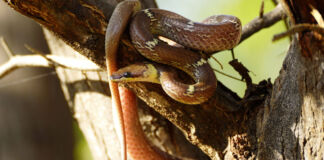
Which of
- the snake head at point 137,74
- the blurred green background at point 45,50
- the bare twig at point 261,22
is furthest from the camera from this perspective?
the blurred green background at point 45,50

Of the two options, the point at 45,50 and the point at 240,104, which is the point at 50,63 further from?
the point at 240,104

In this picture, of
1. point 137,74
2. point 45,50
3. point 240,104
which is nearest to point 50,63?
point 45,50

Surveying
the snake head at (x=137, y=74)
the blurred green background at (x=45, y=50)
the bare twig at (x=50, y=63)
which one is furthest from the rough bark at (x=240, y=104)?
the blurred green background at (x=45, y=50)

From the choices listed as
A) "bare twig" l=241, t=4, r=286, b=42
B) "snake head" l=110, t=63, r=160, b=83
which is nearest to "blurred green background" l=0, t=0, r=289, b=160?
"bare twig" l=241, t=4, r=286, b=42

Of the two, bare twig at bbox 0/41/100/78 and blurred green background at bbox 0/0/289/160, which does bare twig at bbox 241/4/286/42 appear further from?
bare twig at bbox 0/41/100/78

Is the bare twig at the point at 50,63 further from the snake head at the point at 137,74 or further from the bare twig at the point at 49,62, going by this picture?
the snake head at the point at 137,74

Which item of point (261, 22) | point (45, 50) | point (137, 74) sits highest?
point (261, 22)

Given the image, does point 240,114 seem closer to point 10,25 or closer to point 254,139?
point 254,139
